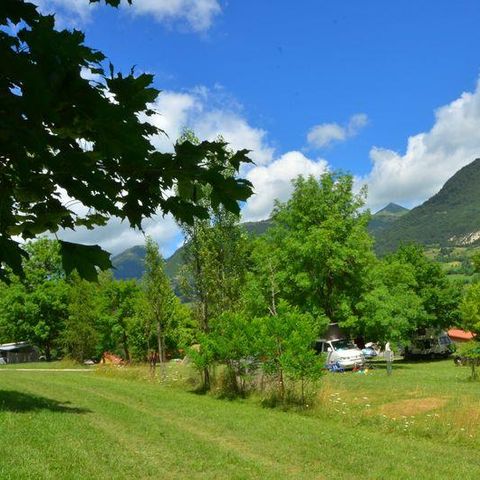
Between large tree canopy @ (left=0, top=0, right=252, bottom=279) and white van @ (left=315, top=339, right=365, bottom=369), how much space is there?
30208 mm

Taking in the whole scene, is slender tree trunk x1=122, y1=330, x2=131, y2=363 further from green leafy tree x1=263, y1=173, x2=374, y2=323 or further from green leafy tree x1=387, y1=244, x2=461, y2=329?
green leafy tree x1=387, y1=244, x2=461, y2=329

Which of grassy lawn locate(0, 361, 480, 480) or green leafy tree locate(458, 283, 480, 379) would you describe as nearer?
grassy lawn locate(0, 361, 480, 480)

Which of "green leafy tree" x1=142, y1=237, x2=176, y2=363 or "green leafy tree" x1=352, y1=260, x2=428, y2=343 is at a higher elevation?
"green leafy tree" x1=142, y1=237, x2=176, y2=363

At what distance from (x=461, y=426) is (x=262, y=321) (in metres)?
8.58

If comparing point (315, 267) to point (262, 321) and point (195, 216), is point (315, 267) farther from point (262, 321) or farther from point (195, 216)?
point (195, 216)

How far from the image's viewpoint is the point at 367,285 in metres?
35.0

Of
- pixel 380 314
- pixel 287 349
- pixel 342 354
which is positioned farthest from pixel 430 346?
pixel 287 349

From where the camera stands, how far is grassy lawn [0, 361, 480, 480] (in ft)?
32.6

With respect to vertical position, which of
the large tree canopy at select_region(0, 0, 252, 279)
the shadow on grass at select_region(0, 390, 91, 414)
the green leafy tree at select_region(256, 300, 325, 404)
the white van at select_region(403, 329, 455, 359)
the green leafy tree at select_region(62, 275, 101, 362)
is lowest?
the white van at select_region(403, 329, 455, 359)

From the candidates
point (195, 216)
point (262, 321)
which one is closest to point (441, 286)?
point (262, 321)

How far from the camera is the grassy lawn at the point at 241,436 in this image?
391 inches

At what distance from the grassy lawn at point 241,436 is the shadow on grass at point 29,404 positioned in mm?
33

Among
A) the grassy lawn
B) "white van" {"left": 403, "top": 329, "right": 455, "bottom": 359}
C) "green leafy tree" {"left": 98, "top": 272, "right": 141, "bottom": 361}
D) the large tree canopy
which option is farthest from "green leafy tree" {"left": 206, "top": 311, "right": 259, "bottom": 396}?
"white van" {"left": 403, "top": 329, "right": 455, "bottom": 359}

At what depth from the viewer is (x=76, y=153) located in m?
1.72
